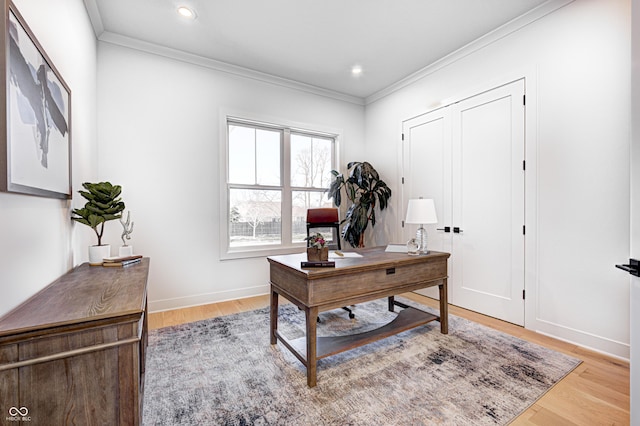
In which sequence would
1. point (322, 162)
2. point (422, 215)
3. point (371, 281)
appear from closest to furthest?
point (371, 281)
point (422, 215)
point (322, 162)

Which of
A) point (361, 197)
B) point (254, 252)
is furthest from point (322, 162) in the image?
point (254, 252)

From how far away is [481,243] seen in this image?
10.2 ft

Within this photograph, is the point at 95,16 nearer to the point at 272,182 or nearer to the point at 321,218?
the point at 272,182

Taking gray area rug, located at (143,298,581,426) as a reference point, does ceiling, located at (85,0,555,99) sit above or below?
above

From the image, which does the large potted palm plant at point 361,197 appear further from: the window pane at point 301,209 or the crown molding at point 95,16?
the crown molding at point 95,16

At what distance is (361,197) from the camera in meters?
4.18

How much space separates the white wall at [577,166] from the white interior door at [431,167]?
2.59 feet

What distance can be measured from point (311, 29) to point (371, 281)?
2575mm

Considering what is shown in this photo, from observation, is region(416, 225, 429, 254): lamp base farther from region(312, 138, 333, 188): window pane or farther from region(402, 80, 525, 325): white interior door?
region(312, 138, 333, 188): window pane

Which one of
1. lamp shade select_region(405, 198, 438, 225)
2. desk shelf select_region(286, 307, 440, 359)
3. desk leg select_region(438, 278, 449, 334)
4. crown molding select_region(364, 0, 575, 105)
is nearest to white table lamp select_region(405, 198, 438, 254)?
lamp shade select_region(405, 198, 438, 225)

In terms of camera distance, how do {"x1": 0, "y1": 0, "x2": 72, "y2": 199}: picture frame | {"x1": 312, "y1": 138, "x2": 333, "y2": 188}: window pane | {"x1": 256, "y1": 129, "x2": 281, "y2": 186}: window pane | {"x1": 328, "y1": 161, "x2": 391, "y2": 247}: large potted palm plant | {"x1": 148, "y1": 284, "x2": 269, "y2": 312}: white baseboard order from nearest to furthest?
{"x1": 0, "y1": 0, "x2": 72, "y2": 199}: picture frame < {"x1": 148, "y1": 284, "x2": 269, "y2": 312}: white baseboard < {"x1": 256, "y1": 129, "x2": 281, "y2": 186}: window pane < {"x1": 328, "y1": 161, "x2": 391, "y2": 247}: large potted palm plant < {"x1": 312, "y1": 138, "x2": 333, "y2": 188}: window pane

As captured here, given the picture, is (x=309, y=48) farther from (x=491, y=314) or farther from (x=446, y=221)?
(x=491, y=314)

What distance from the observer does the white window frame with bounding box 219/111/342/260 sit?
3561 millimetres

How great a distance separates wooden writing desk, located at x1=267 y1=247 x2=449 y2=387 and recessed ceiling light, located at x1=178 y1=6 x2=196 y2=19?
2.41 metres
